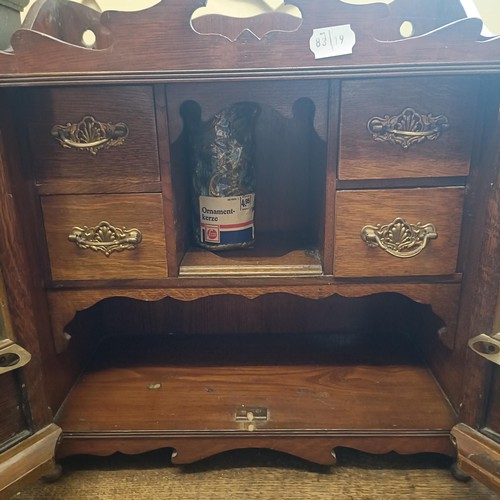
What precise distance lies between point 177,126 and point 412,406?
0.69m

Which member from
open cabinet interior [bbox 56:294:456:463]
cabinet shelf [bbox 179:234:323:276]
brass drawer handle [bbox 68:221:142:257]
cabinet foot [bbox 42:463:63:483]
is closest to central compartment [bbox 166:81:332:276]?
cabinet shelf [bbox 179:234:323:276]

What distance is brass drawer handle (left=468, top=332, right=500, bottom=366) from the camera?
745 millimetres

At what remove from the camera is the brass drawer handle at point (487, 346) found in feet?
2.44

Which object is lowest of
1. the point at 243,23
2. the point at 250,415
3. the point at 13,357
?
the point at 250,415

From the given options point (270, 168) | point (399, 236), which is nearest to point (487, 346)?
point (399, 236)

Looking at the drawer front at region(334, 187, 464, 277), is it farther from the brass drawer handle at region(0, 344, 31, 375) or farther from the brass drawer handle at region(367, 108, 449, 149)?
the brass drawer handle at region(0, 344, 31, 375)

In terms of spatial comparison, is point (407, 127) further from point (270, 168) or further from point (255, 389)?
point (255, 389)

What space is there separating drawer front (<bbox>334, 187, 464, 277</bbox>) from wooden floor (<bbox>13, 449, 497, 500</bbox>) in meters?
0.38

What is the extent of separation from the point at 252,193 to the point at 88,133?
0.35 meters

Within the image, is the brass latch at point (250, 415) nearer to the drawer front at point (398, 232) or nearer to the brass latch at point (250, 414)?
the brass latch at point (250, 414)

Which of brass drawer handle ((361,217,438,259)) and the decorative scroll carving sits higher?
the decorative scroll carving

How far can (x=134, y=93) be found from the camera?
29.7 inches

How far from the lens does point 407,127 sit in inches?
30.2

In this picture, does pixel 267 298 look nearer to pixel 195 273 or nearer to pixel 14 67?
pixel 195 273
